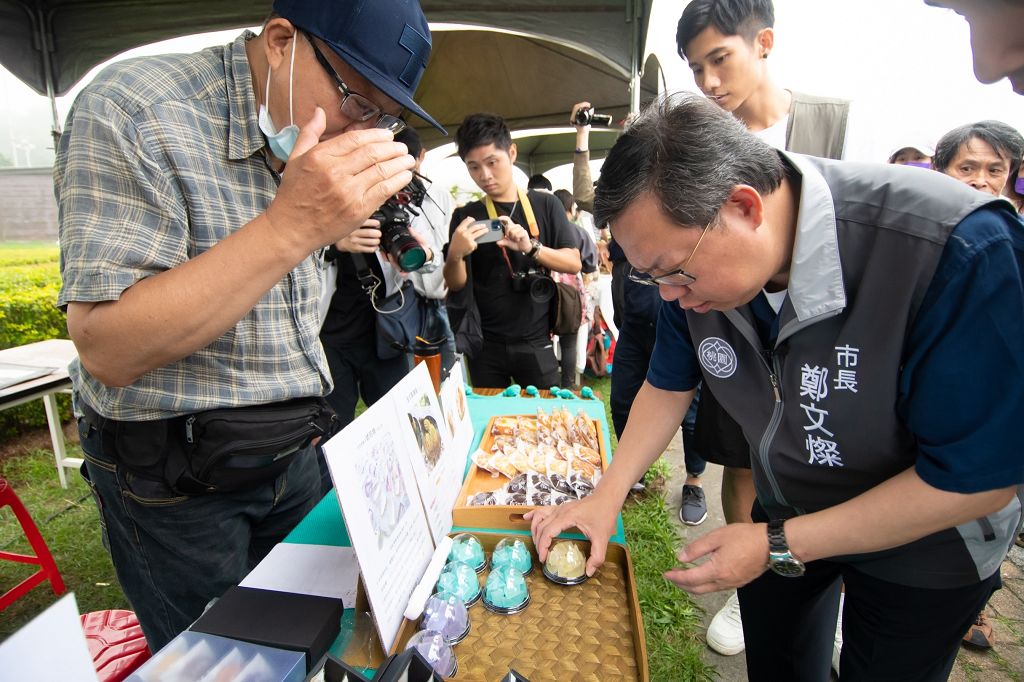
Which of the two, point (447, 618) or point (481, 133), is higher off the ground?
point (481, 133)

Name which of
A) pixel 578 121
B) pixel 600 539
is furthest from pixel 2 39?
pixel 600 539

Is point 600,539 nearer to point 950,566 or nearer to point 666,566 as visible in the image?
point 950,566

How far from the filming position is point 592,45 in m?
4.03

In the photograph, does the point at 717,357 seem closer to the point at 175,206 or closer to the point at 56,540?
the point at 175,206

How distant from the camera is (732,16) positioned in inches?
69.6

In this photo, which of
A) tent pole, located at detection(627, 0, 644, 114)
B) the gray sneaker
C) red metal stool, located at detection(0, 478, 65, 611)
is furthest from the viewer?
tent pole, located at detection(627, 0, 644, 114)

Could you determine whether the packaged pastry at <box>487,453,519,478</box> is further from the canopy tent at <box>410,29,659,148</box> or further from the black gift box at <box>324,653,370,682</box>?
the canopy tent at <box>410,29,659,148</box>

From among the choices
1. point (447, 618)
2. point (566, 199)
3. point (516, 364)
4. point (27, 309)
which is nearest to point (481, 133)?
point (516, 364)

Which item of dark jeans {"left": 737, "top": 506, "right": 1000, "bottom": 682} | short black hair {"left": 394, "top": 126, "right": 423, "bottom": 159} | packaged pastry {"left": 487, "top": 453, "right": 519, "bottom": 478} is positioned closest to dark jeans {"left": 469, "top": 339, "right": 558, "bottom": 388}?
short black hair {"left": 394, "top": 126, "right": 423, "bottom": 159}

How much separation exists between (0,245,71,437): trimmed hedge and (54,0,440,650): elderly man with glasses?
11.5ft

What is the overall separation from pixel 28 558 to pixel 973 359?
336cm

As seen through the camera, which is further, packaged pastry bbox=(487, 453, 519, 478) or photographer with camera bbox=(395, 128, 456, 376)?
photographer with camera bbox=(395, 128, 456, 376)

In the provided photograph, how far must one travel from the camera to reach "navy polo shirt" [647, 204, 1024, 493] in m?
0.75

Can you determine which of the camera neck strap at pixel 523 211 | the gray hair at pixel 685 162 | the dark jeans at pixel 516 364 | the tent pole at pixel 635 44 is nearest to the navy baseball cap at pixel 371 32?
the gray hair at pixel 685 162
